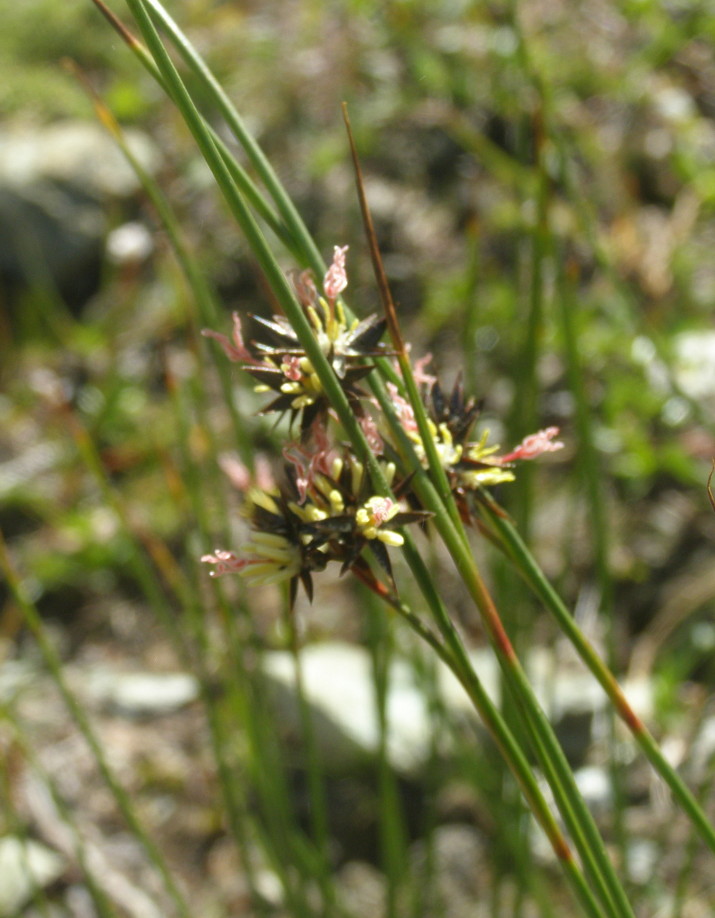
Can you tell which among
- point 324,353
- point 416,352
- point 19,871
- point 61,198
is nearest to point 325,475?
point 324,353

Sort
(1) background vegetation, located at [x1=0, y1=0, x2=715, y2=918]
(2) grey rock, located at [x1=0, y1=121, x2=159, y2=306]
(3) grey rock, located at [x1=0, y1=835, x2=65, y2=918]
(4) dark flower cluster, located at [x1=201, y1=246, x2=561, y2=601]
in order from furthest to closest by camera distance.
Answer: (2) grey rock, located at [x1=0, y1=121, x2=159, y2=306] → (3) grey rock, located at [x1=0, y1=835, x2=65, y2=918] → (1) background vegetation, located at [x1=0, y1=0, x2=715, y2=918] → (4) dark flower cluster, located at [x1=201, y1=246, x2=561, y2=601]

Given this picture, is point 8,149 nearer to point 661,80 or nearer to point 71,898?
point 661,80

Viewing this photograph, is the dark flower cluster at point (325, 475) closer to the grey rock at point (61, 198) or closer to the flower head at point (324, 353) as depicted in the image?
the flower head at point (324, 353)

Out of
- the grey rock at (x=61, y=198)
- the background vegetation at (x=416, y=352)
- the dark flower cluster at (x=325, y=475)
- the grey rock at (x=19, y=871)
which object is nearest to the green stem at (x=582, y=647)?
the dark flower cluster at (x=325, y=475)

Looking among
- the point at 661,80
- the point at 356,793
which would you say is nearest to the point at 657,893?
the point at 356,793

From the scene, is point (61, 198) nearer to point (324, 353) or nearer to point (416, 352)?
point (416, 352)

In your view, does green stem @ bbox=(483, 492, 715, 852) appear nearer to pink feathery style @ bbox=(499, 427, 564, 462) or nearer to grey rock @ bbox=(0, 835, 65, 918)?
pink feathery style @ bbox=(499, 427, 564, 462)

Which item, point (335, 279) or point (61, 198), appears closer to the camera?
point (335, 279)

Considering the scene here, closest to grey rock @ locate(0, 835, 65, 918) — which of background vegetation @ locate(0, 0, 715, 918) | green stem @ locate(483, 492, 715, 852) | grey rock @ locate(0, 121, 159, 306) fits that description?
background vegetation @ locate(0, 0, 715, 918)

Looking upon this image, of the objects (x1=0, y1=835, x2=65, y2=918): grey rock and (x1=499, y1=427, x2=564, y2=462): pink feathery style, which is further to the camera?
(x1=0, y1=835, x2=65, y2=918): grey rock
